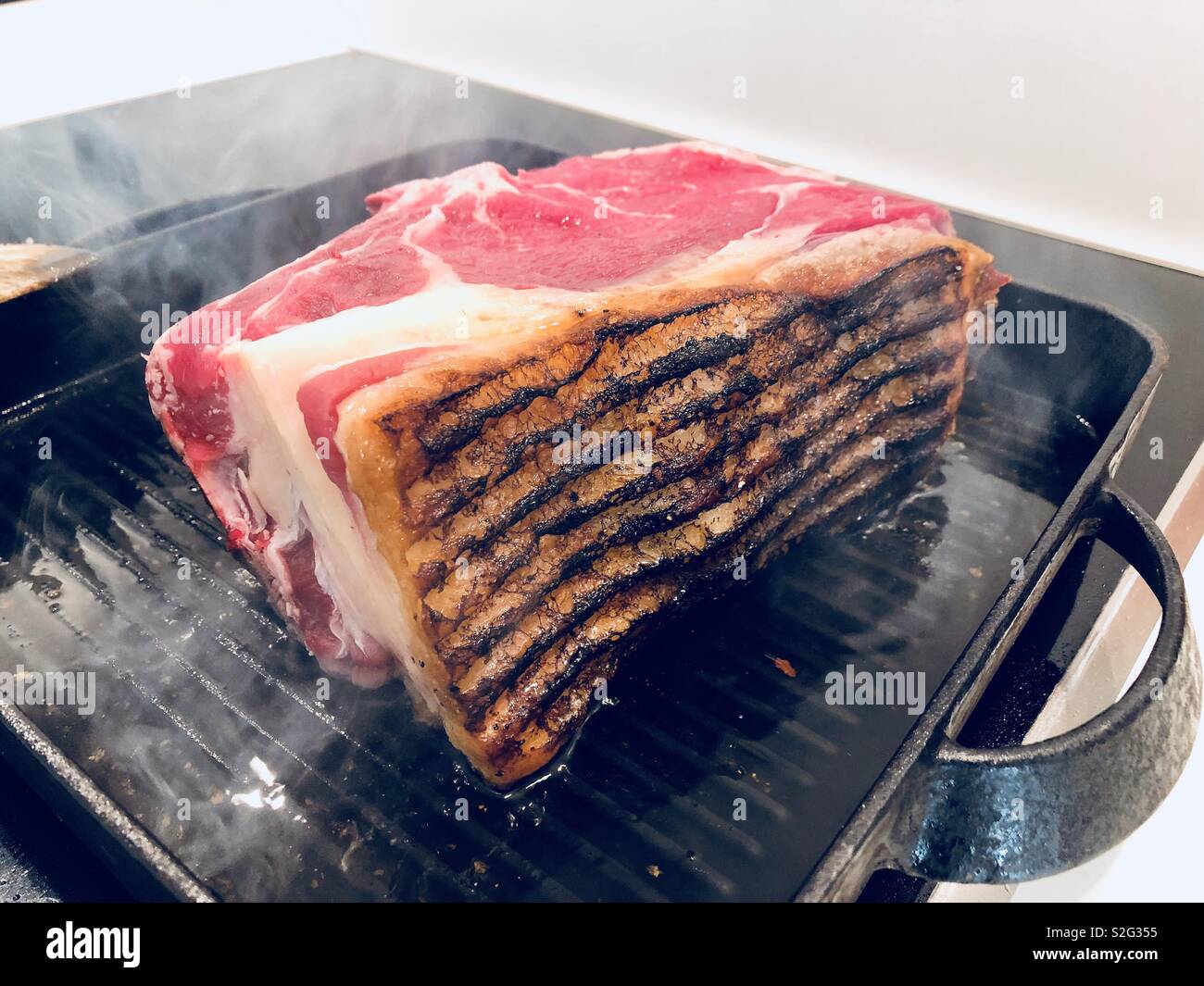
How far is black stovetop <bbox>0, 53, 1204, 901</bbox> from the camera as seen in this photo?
6.27 ft

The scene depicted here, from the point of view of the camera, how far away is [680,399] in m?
1.90

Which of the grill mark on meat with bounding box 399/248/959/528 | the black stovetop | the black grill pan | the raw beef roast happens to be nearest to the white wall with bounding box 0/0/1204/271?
the black stovetop

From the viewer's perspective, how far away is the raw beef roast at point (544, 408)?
1691 mm

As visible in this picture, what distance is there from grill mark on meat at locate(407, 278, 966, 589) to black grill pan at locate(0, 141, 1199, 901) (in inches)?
19.3

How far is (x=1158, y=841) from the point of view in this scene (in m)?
1.89

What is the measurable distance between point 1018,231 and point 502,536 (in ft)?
7.85

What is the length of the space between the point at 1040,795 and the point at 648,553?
0.88 metres

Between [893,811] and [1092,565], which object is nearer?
[893,811]

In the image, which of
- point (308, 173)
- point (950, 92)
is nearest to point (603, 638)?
point (950, 92)

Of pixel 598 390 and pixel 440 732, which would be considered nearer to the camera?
pixel 598 390

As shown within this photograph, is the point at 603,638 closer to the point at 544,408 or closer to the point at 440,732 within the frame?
the point at 440,732
